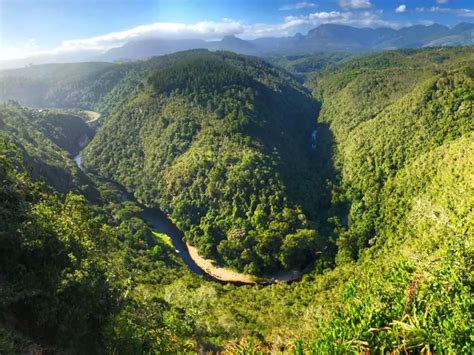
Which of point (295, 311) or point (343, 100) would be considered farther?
point (343, 100)

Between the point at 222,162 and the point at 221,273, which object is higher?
the point at 222,162

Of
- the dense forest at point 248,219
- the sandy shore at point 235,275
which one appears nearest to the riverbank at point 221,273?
the sandy shore at point 235,275

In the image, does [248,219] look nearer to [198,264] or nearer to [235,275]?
[235,275]

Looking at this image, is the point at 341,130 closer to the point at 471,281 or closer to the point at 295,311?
the point at 295,311

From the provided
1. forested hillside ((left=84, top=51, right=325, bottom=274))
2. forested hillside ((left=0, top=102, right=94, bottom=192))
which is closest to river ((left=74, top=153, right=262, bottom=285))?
forested hillside ((left=84, top=51, right=325, bottom=274))

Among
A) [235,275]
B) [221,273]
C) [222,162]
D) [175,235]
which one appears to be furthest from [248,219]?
[175,235]

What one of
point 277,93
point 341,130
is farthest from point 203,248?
point 277,93

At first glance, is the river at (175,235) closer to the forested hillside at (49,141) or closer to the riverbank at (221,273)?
the riverbank at (221,273)
